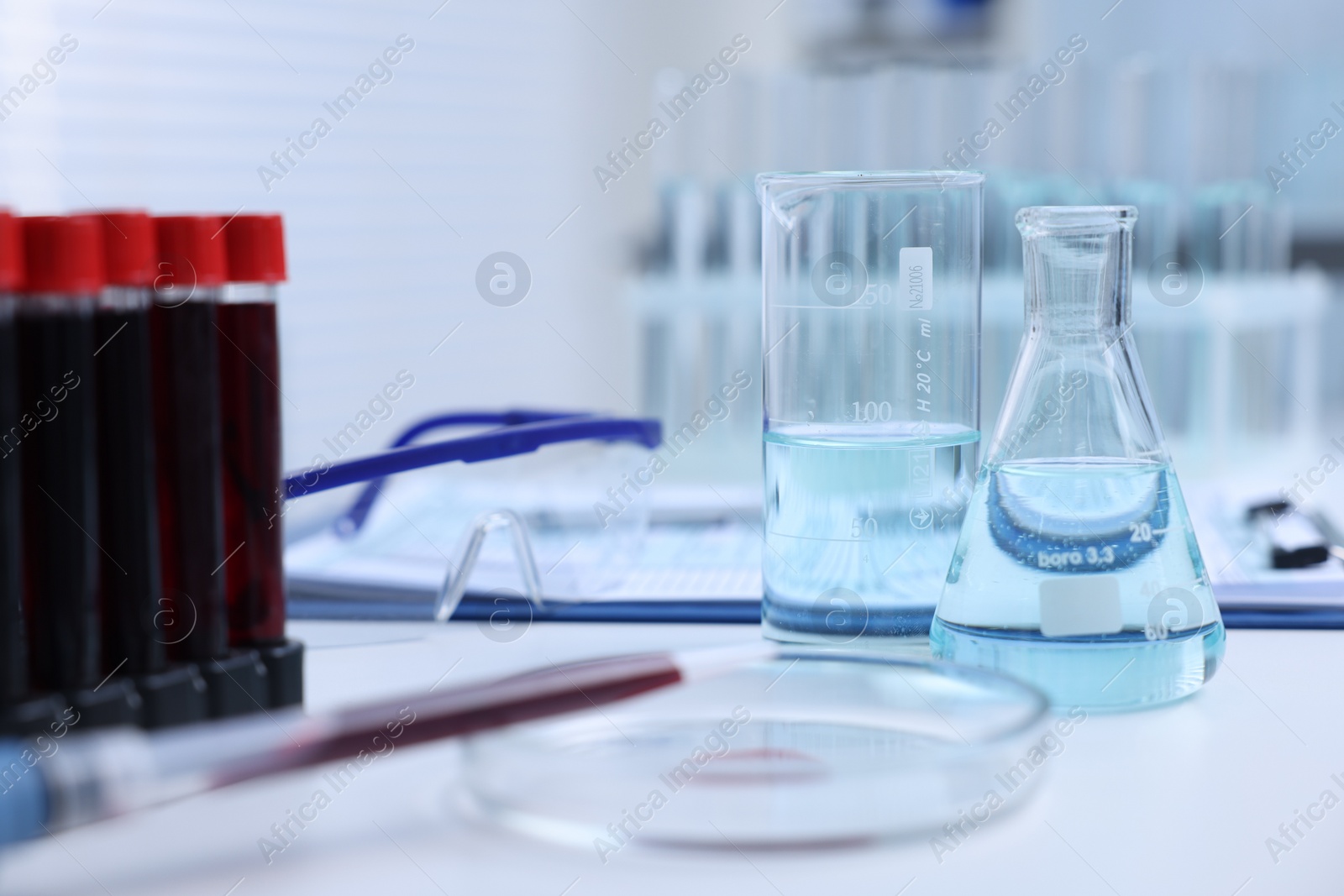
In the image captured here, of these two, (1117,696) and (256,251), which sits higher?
(256,251)

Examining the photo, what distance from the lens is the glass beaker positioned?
669 millimetres

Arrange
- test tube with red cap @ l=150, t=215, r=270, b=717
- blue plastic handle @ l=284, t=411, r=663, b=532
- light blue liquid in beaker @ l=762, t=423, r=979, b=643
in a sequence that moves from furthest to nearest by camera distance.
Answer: blue plastic handle @ l=284, t=411, r=663, b=532
light blue liquid in beaker @ l=762, t=423, r=979, b=643
test tube with red cap @ l=150, t=215, r=270, b=717

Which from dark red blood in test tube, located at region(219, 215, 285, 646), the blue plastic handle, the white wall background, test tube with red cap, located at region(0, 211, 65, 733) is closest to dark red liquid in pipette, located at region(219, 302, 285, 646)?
dark red blood in test tube, located at region(219, 215, 285, 646)

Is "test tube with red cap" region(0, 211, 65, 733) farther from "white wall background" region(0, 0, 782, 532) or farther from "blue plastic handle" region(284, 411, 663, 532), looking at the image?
"white wall background" region(0, 0, 782, 532)

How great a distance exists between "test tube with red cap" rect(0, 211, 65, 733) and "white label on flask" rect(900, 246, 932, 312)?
1.34 feet

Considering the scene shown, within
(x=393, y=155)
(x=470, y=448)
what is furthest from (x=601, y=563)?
(x=393, y=155)

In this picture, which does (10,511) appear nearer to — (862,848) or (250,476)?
(250,476)

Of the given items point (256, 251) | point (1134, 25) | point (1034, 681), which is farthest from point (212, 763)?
point (1134, 25)

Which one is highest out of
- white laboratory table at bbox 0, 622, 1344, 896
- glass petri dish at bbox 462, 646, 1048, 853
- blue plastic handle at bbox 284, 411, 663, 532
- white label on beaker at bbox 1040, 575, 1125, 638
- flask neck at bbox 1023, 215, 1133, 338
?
flask neck at bbox 1023, 215, 1133, 338

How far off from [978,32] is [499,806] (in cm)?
324

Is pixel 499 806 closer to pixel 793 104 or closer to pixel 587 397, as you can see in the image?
pixel 793 104

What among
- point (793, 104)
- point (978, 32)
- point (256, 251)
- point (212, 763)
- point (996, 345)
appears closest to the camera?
point (212, 763)

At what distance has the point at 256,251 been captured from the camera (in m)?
0.57

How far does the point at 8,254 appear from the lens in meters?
0.46
